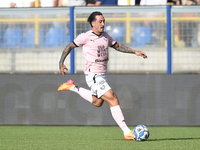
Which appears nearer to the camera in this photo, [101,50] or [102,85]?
[102,85]

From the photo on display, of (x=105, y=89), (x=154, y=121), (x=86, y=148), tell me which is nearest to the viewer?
(x=86, y=148)

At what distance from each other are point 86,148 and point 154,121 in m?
3.34

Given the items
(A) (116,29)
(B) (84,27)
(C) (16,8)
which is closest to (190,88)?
(A) (116,29)

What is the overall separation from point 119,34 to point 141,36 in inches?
17.4

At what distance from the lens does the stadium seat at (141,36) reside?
27.3 feet

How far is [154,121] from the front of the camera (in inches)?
324

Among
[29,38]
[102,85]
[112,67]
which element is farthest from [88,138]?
[29,38]

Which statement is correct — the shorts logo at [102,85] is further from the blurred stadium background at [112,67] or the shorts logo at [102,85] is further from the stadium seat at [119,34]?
the stadium seat at [119,34]

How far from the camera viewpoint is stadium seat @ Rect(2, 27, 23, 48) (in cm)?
856

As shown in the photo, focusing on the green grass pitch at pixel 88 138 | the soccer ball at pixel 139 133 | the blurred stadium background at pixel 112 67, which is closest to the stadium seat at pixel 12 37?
the blurred stadium background at pixel 112 67

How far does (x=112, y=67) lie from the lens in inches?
331

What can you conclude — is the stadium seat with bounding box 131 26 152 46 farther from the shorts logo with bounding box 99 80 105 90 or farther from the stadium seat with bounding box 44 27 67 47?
the shorts logo with bounding box 99 80 105 90

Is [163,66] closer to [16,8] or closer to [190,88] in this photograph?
[190,88]

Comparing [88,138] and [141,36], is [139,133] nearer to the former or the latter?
[88,138]
